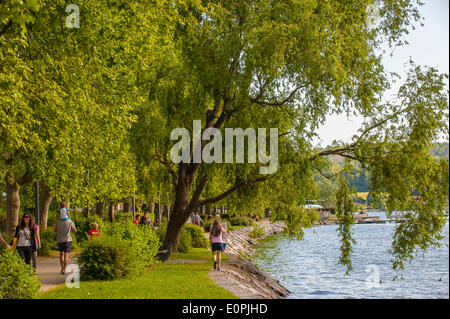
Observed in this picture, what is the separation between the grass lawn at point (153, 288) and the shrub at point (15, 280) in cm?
126

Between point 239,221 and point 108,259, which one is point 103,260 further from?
point 239,221

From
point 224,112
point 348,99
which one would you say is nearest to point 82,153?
point 224,112

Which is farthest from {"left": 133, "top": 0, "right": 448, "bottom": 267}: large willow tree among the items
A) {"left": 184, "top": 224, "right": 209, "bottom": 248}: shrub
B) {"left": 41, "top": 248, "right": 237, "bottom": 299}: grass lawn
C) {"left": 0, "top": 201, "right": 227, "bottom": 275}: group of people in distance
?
{"left": 184, "top": 224, "right": 209, "bottom": 248}: shrub

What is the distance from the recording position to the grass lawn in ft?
42.4

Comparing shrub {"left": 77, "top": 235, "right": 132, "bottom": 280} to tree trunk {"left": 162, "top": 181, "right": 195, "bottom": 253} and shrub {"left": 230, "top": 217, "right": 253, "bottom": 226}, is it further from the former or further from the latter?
shrub {"left": 230, "top": 217, "right": 253, "bottom": 226}

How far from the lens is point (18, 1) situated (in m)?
9.70

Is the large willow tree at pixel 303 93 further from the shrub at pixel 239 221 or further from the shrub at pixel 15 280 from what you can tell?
the shrub at pixel 239 221

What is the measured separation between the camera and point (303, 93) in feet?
57.5

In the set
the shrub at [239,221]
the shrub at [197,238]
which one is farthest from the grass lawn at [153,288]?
the shrub at [239,221]

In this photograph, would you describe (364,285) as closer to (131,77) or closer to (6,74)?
(131,77)

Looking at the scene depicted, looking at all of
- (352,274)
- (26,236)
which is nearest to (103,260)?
(26,236)

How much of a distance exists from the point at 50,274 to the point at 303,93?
9.37m

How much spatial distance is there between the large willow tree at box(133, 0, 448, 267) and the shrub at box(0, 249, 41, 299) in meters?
8.25

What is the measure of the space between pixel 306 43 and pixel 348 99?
2442 mm
